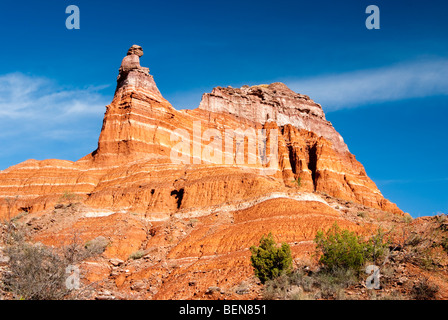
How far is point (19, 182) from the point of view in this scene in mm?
66500

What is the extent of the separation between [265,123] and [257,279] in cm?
9222

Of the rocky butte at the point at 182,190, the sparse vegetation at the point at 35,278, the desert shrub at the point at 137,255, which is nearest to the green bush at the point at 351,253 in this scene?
the rocky butte at the point at 182,190

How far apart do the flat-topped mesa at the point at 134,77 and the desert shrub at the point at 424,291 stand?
232ft

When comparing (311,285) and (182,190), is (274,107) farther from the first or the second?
(311,285)

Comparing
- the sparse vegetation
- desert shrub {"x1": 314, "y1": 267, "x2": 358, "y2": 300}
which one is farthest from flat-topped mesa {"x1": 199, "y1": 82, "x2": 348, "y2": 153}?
desert shrub {"x1": 314, "y1": 267, "x2": 358, "y2": 300}

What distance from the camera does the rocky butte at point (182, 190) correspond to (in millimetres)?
36219

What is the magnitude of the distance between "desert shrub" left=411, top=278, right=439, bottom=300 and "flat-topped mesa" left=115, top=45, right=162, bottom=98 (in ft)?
232

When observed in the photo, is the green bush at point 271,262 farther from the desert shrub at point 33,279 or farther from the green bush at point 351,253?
the desert shrub at point 33,279

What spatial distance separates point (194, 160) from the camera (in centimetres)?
8162

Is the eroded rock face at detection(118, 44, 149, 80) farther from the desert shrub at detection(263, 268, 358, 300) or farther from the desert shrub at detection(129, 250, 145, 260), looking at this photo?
the desert shrub at detection(263, 268, 358, 300)

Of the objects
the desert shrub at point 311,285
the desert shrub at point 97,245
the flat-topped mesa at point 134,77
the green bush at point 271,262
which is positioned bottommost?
the desert shrub at point 311,285
